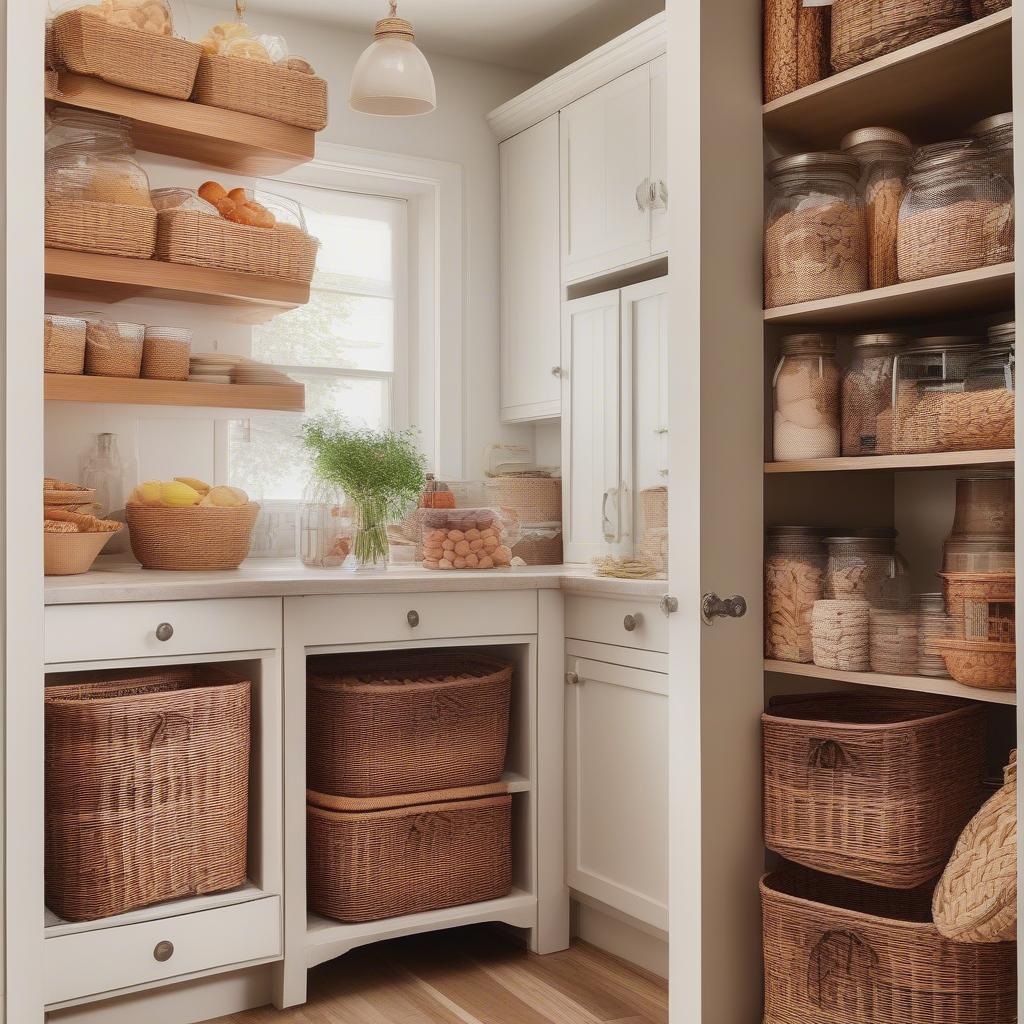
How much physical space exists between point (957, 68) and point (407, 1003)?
215cm

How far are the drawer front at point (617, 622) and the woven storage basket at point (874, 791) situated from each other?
1.90 feet

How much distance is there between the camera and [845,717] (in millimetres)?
2180

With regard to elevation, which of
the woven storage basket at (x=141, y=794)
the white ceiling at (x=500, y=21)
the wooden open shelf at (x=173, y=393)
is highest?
the white ceiling at (x=500, y=21)

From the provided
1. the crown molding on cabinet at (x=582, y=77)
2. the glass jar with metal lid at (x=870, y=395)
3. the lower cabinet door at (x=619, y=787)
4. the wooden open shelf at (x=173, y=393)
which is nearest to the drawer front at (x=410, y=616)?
the lower cabinet door at (x=619, y=787)

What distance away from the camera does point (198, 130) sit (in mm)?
2881

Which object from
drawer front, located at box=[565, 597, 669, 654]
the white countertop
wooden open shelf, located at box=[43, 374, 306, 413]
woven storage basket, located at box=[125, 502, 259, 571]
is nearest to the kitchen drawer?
the white countertop

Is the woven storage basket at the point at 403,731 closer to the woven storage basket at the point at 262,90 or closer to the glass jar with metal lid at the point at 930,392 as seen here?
the glass jar with metal lid at the point at 930,392

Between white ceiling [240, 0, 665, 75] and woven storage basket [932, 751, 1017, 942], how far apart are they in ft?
8.34

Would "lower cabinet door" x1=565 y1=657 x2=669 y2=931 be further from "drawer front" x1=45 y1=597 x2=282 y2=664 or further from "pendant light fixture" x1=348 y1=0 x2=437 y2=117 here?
"pendant light fixture" x1=348 y1=0 x2=437 y2=117

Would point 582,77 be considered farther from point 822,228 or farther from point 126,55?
point 822,228

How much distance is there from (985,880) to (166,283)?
7.23ft

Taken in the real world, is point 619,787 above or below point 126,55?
below

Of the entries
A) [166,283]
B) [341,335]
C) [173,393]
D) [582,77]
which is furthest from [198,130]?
[582,77]

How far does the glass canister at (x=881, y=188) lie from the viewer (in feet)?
6.40
